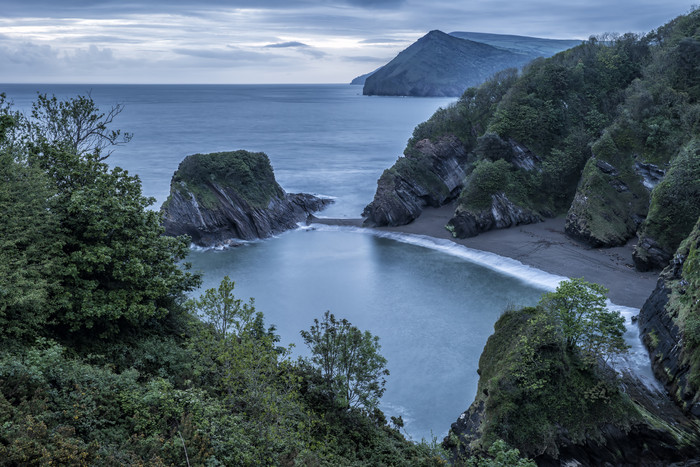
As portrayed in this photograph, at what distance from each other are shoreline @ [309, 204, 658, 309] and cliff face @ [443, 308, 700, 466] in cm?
1558

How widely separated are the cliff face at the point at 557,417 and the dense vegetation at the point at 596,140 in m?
20.5

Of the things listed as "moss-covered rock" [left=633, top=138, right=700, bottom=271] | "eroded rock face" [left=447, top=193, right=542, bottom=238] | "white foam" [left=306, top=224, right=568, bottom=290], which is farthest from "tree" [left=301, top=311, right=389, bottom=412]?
"eroded rock face" [left=447, top=193, right=542, bottom=238]

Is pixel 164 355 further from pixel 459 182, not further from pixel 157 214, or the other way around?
pixel 459 182

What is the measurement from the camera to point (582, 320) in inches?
709

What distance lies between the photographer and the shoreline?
105ft

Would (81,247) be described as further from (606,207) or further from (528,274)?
(606,207)

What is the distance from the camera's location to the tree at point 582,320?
1772cm

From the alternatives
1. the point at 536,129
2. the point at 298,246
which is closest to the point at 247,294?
the point at 298,246

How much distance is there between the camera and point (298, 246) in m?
47.1

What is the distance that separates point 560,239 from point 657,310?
52.6 ft

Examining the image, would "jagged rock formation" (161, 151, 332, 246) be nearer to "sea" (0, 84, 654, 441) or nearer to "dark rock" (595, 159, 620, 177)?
"sea" (0, 84, 654, 441)

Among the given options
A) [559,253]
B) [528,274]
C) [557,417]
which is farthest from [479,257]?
[557,417]

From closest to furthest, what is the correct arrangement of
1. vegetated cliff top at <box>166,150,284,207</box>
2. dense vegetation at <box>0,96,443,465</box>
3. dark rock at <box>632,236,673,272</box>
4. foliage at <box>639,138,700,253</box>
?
dense vegetation at <box>0,96,443,465</box> → foliage at <box>639,138,700,253</box> → dark rock at <box>632,236,673,272</box> → vegetated cliff top at <box>166,150,284,207</box>

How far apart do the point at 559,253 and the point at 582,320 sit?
22.1m
